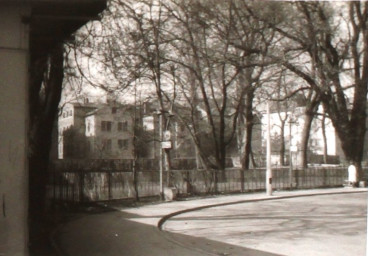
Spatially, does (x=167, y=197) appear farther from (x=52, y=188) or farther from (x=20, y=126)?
(x=20, y=126)

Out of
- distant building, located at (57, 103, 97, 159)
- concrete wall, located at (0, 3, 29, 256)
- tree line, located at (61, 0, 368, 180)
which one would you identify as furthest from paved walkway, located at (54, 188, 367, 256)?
distant building, located at (57, 103, 97, 159)

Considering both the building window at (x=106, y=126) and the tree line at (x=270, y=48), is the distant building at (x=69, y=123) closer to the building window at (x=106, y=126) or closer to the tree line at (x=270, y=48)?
the building window at (x=106, y=126)

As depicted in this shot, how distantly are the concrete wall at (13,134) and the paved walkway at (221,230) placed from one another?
3.17 m

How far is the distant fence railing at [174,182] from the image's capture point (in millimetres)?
17609

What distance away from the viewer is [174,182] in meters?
22.5

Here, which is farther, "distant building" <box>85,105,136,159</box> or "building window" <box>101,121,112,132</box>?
"building window" <box>101,121,112,132</box>

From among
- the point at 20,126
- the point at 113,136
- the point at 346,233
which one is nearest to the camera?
the point at 20,126

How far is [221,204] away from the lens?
64.8 ft

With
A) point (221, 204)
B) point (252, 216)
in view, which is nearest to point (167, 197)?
point (221, 204)

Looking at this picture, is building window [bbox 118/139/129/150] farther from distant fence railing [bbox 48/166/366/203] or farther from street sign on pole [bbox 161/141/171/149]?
street sign on pole [bbox 161/141/171/149]

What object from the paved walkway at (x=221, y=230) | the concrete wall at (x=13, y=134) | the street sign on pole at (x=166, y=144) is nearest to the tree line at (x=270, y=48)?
the street sign on pole at (x=166, y=144)

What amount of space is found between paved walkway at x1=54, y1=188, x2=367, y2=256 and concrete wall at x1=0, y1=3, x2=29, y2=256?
3174mm

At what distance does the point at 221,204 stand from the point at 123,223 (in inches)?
261

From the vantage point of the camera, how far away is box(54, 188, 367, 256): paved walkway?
10008 millimetres
